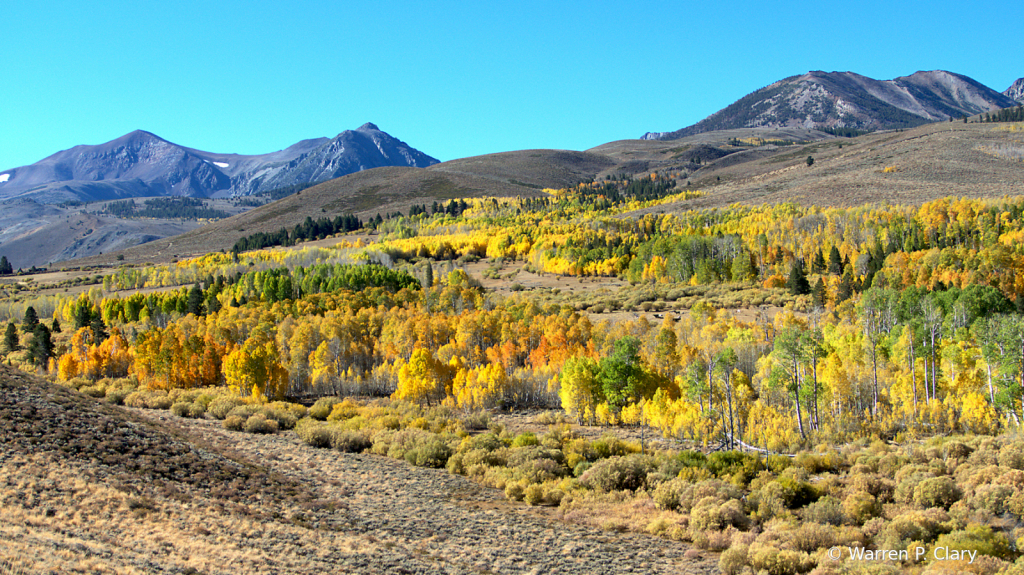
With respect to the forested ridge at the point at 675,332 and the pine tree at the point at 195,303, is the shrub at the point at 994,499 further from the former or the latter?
the pine tree at the point at 195,303

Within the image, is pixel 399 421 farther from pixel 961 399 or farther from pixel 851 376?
pixel 961 399

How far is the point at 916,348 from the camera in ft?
168

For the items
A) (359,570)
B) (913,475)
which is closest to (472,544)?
(359,570)

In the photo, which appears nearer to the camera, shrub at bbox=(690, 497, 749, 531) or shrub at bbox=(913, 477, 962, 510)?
shrub at bbox=(690, 497, 749, 531)

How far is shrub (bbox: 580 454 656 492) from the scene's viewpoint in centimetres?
3023

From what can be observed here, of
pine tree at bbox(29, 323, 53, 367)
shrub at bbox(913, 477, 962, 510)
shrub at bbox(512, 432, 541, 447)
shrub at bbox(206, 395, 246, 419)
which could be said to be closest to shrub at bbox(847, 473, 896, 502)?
shrub at bbox(913, 477, 962, 510)

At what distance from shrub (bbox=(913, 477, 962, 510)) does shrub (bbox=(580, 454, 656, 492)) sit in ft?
36.1

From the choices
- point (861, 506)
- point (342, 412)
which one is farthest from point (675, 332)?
point (861, 506)

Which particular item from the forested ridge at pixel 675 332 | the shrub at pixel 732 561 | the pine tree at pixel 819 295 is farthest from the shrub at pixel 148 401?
the pine tree at pixel 819 295

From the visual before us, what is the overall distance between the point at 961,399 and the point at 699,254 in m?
87.3

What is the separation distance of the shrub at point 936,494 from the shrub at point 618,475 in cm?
1101

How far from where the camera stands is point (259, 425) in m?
43.2

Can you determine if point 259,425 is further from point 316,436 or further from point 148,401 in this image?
point 148,401

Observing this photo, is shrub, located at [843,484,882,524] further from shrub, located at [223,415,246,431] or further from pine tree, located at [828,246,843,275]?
pine tree, located at [828,246,843,275]
